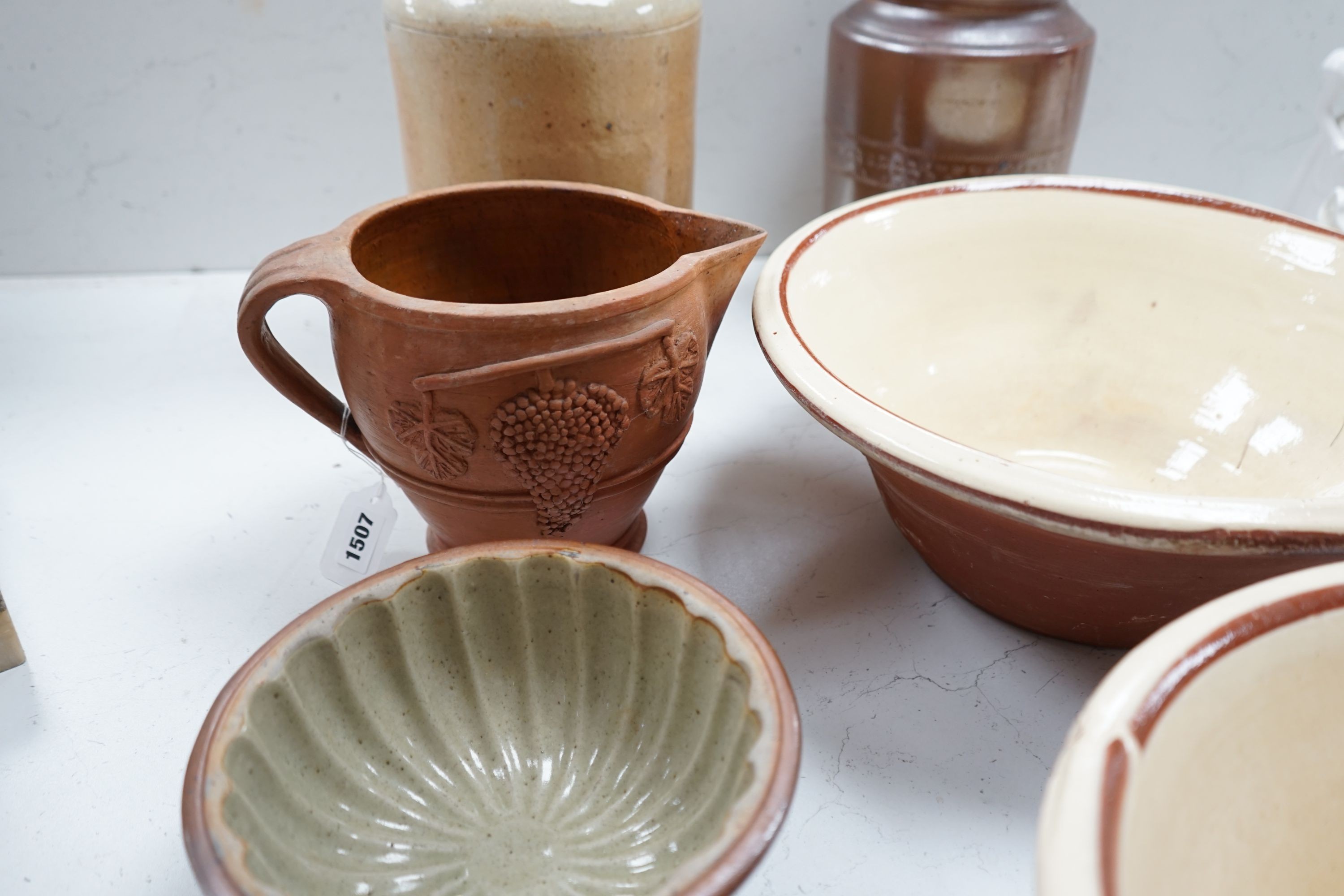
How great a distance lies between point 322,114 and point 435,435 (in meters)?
1.08

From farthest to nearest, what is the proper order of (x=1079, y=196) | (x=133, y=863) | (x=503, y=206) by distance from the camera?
(x=1079, y=196) → (x=503, y=206) → (x=133, y=863)

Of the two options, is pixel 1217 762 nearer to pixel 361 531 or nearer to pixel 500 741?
pixel 500 741

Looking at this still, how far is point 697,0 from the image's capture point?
4.07 ft

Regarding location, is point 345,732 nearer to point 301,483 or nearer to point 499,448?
point 499,448

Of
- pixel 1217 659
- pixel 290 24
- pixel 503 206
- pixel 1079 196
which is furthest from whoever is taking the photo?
pixel 290 24

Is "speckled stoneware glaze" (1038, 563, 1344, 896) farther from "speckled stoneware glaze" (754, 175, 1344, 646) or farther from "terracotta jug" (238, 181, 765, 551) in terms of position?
"terracotta jug" (238, 181, 765, 551)

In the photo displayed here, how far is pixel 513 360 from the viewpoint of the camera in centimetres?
78

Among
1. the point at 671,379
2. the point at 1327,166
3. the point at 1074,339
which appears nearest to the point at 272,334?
the point at 671,379

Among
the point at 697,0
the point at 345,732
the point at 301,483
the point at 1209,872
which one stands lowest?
the point at 301,483

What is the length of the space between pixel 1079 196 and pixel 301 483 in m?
1.00

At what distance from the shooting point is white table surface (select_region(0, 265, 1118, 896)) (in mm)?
788

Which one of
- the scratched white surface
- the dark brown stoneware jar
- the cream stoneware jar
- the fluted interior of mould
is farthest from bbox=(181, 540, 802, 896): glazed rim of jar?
the scratched white surface

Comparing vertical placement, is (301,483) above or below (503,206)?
below

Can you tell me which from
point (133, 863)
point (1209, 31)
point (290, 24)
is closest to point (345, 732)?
point (133, 863)
